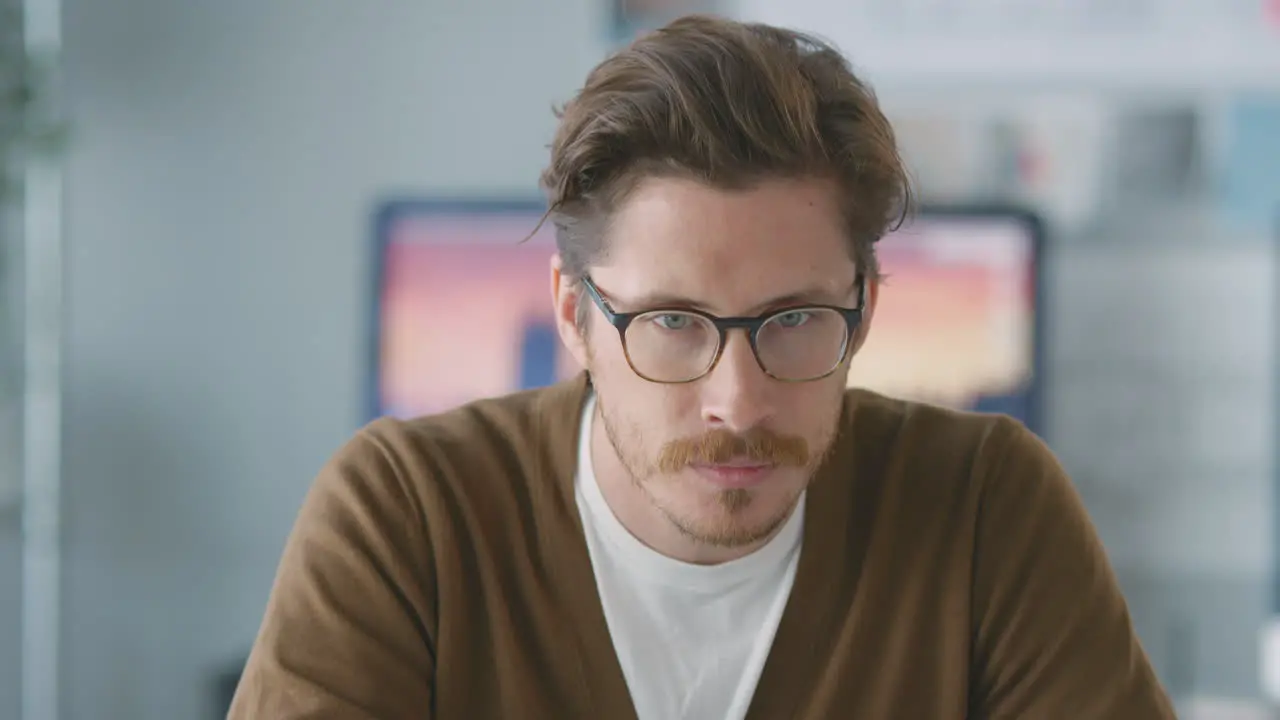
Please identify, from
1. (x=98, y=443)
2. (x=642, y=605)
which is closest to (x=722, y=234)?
(x=642, y=605)

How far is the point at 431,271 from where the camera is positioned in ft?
9.55

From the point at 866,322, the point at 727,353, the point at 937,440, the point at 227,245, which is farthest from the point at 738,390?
the point at 227,245

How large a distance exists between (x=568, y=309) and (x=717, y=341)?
0.71 feet

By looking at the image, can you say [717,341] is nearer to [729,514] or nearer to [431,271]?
[729,514]

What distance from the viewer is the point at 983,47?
2867 millimetres

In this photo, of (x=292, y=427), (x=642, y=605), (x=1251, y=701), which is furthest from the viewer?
(x=292, y=427)

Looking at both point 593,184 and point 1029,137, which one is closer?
point 593,184

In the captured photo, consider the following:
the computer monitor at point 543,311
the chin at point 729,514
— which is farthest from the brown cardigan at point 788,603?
the computer monitor at point 543,311

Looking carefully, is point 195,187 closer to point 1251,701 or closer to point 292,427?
point 292,427

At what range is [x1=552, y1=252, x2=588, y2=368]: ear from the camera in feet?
4.23

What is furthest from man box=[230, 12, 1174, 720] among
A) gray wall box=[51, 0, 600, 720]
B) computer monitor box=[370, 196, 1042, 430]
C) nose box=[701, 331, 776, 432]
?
gray wall box=[51, 0, 600, 720]

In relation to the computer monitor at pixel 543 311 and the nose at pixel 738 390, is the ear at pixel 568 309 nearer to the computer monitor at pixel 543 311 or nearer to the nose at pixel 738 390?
the nose at pixel 738 390

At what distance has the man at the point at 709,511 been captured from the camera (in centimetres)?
115

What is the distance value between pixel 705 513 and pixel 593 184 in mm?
298
